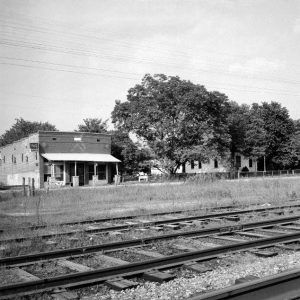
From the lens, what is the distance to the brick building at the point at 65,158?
44.0m

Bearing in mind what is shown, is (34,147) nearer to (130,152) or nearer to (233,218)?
(130,152)

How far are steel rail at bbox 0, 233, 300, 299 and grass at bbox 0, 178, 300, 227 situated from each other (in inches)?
312

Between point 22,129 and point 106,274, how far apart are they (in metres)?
90.7

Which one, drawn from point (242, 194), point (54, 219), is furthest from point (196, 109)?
point (54, 219)

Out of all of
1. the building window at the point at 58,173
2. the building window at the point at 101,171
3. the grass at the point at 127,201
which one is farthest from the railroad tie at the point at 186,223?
the building window at the point at 101,171

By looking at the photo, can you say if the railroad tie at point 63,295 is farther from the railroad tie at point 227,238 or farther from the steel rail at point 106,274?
the railroad tie at point 227,238

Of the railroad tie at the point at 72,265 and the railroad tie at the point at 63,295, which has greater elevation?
the railroad tie at the point at 72,265

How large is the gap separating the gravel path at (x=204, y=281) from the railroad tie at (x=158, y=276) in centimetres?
11

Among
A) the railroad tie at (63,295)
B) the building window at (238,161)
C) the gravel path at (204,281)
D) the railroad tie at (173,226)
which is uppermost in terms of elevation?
the building window at (238,161)

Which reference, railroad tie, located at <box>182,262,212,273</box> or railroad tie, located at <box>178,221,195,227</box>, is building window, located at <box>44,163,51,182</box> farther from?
railroad tie, located at <box>182,262,212,273</box>

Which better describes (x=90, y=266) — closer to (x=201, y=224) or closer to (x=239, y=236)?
(x=239, y=236)

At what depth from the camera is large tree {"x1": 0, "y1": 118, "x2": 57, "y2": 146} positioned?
92125mm

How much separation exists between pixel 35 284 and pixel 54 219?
926 cm

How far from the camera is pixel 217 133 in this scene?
48719 millimetres
